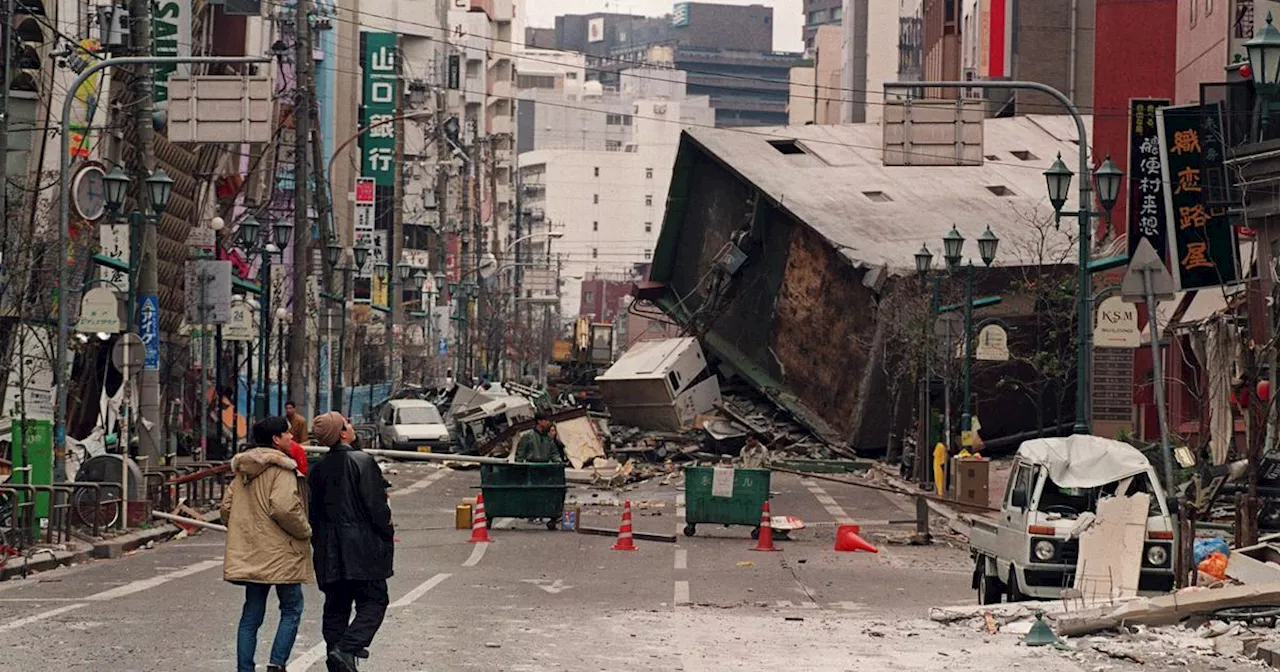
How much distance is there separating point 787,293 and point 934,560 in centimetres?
3154

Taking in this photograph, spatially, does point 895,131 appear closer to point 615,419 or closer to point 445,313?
point 615,419

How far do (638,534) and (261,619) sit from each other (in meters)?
16.7

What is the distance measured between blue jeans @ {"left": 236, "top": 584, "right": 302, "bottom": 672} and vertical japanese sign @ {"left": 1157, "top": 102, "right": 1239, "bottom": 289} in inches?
910

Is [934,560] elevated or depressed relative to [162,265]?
depressed

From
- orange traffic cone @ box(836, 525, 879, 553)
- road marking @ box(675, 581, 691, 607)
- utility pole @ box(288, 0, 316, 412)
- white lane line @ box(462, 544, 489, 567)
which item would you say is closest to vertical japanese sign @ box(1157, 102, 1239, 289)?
orange traffic cone @ box(836, 525, 879, 553)

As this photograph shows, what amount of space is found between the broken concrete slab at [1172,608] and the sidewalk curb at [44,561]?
11508 millimetres

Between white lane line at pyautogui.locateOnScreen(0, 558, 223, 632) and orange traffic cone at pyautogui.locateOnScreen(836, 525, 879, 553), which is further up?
white lane line at pyautogui.locateOnScreen(0, 558, 223, 632)

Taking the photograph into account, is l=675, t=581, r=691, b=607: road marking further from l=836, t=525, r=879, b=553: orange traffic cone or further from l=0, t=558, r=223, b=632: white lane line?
l=836, t=525, r=879, b=553: orange traffic cone

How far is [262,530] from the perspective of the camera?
11828 millimetres

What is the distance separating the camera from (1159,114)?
3316 centimetres

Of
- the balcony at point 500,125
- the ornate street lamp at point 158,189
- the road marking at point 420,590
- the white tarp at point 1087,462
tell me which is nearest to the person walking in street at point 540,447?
the ornate street lamp at point 158,189

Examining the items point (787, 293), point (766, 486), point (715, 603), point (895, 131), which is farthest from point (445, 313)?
point (715, 603)

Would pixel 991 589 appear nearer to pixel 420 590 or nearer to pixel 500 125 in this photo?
pixel 420 590

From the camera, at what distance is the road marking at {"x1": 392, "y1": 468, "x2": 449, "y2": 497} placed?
4253cm
